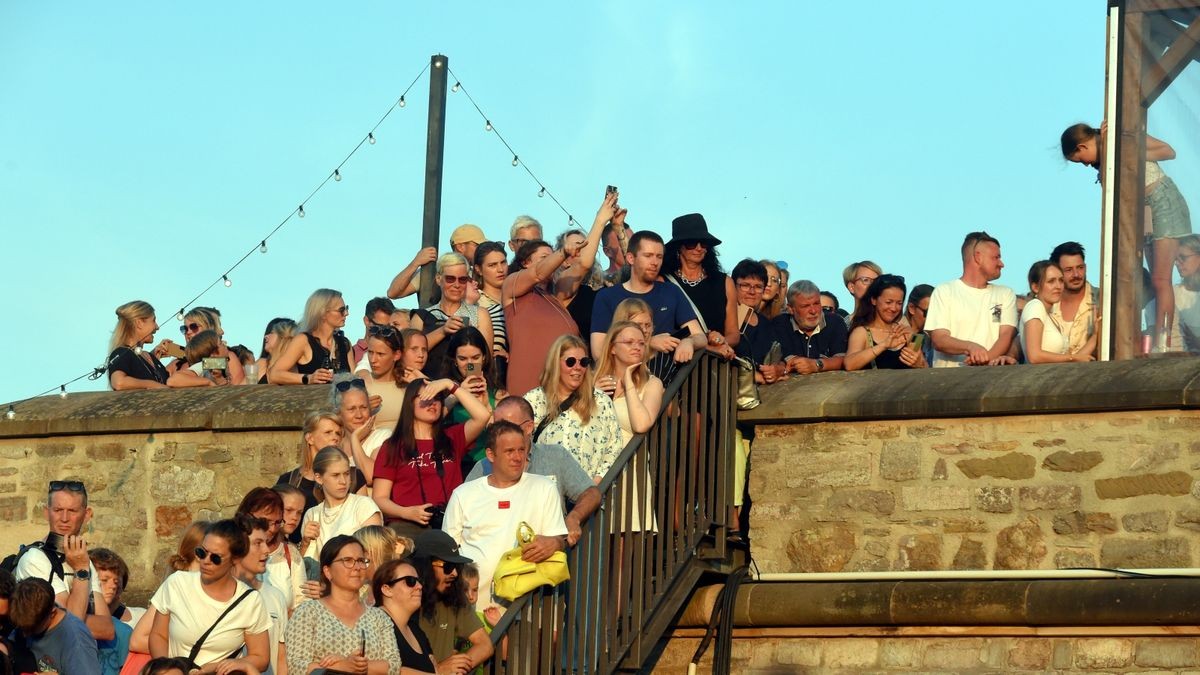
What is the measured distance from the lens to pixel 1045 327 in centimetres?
1313

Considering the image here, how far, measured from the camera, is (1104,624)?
11578 millimetres

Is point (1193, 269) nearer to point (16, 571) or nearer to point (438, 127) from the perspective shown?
point (16, 571)

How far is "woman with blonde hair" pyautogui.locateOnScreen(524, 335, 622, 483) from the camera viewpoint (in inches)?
471

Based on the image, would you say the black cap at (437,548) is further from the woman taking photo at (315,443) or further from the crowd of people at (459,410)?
the woman taking photo at (315,443)

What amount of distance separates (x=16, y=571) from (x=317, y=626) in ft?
6.42

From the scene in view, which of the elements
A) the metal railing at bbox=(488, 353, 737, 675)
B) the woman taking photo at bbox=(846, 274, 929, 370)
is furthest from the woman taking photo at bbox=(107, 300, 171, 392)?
the woman taking photo at bbox=(846, 274, 929, 370)

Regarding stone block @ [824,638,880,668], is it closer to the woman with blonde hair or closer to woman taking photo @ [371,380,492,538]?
the woman with blonde hair

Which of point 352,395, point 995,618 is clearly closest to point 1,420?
point 352,395

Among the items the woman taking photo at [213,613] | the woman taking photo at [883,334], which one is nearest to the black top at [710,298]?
the woman taking photo at [883,334]

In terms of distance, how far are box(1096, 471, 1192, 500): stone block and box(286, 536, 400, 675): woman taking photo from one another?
4.03 m

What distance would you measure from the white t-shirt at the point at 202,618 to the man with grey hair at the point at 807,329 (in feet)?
14.5

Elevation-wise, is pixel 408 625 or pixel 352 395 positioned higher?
pixel 352 395

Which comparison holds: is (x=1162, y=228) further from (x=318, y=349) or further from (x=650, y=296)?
Result: (x=318, y=349)

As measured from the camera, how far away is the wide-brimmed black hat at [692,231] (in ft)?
44.1
